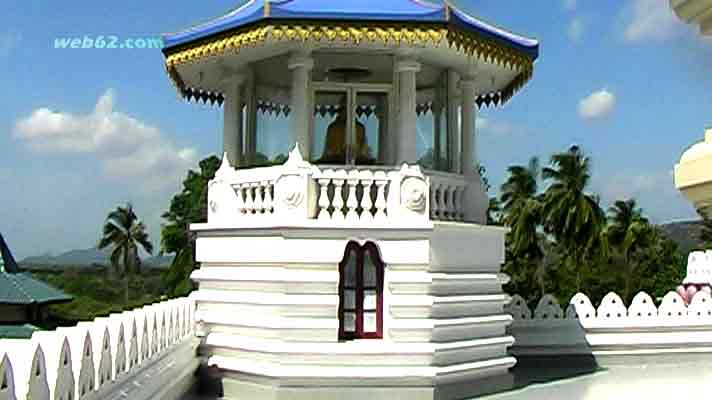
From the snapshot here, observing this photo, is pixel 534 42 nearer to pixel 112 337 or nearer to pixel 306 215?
pixel 306 215

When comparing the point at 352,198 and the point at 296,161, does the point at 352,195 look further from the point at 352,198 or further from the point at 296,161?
the point at 296,161

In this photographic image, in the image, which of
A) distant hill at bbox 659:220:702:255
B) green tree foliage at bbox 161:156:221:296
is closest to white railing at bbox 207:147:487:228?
green tree foliage at bbox 161:156:221:296

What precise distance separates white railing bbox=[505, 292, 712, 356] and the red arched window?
311 centimetres

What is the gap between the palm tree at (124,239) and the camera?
55.1 metres

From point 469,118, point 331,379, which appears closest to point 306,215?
point 331,379

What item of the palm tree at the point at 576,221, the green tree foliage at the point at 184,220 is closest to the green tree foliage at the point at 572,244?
the palm tree at the point at 576,221

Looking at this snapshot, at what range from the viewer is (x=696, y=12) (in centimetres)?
248

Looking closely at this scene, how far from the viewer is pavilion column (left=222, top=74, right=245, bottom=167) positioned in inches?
384

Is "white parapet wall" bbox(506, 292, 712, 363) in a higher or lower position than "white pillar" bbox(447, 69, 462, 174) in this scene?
lower

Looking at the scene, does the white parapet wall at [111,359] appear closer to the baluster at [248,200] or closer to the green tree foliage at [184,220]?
the baluster at [248,200]

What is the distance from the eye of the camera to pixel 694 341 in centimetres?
1173

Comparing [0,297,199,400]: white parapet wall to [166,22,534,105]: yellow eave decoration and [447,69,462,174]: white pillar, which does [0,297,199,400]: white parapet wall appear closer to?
[166,22,534,105]: yellow eave decoration

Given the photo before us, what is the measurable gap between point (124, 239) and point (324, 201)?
4877 centimetres

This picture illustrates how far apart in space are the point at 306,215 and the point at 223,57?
200 cm
